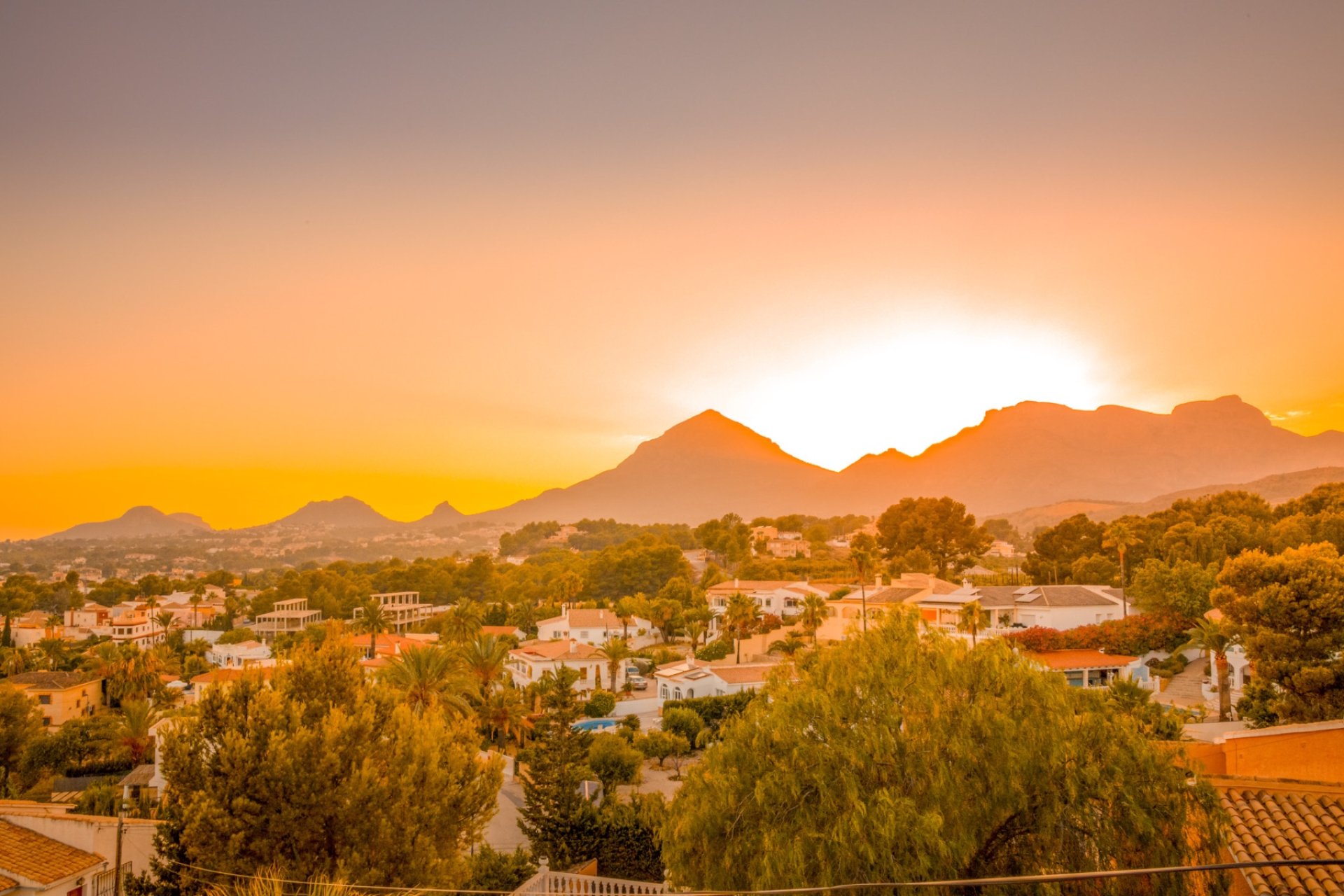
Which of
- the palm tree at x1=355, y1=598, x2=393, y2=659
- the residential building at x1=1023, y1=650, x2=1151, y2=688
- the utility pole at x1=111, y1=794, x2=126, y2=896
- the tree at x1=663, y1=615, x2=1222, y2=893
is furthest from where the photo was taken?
the palm tree at x1=355, y1=598, x2=393, y2=659

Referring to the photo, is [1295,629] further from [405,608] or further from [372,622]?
[405,608]

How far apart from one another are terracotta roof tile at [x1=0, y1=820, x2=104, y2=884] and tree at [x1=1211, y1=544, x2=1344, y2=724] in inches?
1210

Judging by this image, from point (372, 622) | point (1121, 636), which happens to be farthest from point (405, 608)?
point (1121, 636)

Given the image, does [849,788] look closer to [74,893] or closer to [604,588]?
[74,893]

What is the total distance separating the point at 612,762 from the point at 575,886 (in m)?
12.4

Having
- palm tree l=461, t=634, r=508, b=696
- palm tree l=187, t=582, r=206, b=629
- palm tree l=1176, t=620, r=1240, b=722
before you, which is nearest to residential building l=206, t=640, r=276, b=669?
palm tree l=187, t=582, r=206, b=629

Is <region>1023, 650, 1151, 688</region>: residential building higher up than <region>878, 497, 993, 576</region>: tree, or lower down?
lower down

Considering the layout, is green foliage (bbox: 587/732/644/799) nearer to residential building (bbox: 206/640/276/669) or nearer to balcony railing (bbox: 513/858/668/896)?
balcony railing (bbox: 513/858/668/896)

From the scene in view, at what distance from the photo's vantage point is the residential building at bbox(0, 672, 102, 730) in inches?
2002

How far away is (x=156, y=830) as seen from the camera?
14.9m

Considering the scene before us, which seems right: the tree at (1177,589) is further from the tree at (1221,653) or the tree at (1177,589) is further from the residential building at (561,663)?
the residential building at (561,663)

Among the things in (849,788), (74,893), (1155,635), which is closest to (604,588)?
(1155,635)

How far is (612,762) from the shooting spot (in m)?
28.8

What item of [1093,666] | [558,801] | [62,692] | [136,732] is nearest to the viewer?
[558,801]
